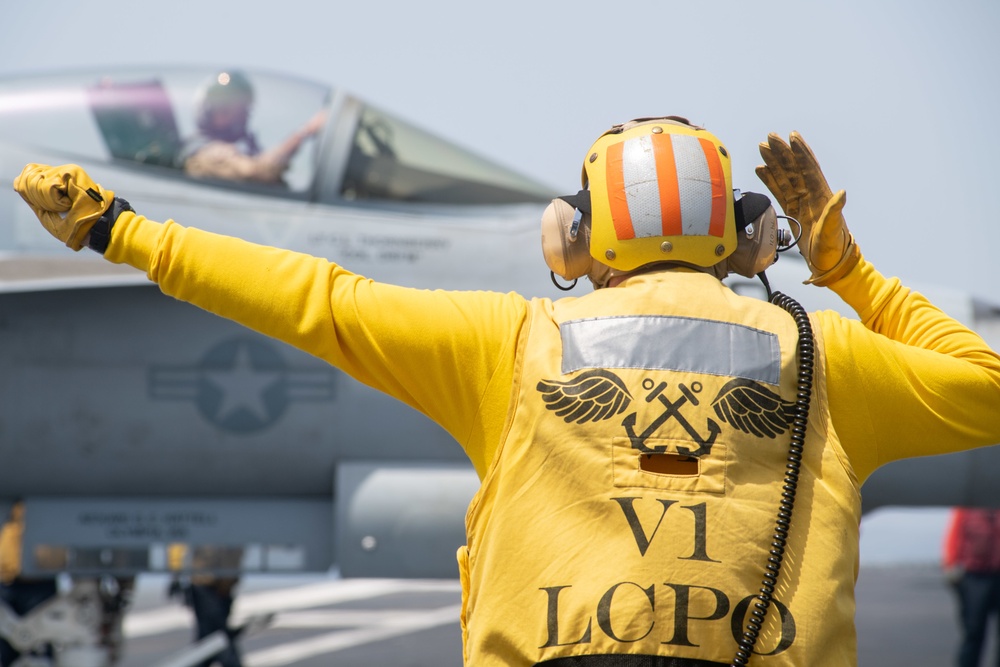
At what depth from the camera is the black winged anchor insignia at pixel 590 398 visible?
1.86 meters

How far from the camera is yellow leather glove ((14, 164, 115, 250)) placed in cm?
189

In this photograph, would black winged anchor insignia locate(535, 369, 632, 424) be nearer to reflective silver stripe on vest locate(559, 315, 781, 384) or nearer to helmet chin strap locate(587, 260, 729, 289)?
reflective silver stripe on vest locate(559, 315, 781, 384)

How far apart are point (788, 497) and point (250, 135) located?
13.8 ft

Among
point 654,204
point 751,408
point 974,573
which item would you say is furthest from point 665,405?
point 974,573

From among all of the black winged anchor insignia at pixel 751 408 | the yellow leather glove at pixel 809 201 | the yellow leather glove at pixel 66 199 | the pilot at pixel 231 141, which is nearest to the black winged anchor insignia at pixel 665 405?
the black winged anchor insignia at pixel 751 408

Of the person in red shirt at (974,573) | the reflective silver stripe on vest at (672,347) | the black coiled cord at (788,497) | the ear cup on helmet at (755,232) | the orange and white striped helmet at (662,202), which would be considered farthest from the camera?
Result: the person in red shirt at (974,573)

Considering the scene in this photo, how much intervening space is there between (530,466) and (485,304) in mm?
326

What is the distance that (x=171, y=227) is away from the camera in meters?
1.93

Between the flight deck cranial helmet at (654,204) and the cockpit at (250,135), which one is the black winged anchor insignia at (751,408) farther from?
the cockpit at (250,135)

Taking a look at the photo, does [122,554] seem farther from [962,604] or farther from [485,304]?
[962,604]

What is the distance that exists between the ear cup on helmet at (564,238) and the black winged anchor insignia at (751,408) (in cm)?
46

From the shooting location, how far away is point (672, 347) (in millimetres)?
1888

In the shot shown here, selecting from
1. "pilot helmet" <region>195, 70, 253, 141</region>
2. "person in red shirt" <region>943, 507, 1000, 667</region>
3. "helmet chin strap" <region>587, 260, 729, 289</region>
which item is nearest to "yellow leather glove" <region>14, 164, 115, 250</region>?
"helmet chin strap" <region>587, 260, 729, 289</region>

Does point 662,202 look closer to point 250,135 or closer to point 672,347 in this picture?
point 672,347
